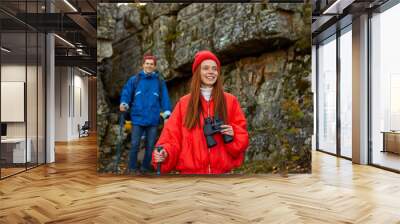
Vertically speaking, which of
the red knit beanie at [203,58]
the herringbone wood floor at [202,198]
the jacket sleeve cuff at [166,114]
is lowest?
the herringbone wood floor at [202,198]

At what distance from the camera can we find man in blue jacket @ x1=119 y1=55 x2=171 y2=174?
6.24 meters

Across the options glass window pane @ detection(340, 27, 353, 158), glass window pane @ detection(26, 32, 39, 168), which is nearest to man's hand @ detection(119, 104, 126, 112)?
glass window pane @ detection(26, 32, 39, 168)

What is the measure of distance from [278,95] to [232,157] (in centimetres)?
123

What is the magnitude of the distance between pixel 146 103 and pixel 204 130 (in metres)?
1.05

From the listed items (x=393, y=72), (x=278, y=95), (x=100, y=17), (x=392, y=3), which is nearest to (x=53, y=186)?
(x=100, y=17)

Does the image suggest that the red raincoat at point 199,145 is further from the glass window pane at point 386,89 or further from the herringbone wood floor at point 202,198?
the glass window pane at point 386,89

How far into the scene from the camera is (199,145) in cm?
588

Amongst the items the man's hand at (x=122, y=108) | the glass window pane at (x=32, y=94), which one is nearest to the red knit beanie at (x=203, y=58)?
the man's hand at (x=122, y=108)

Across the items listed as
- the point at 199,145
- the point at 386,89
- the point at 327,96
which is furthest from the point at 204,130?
the point at 327,96

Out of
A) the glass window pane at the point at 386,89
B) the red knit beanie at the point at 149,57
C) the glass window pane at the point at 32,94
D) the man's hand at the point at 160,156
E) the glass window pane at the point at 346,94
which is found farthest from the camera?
the glass window pane at the point at 346,94

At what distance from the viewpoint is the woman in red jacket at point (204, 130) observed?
5.89m

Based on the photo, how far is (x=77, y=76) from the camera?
17391 millimetres

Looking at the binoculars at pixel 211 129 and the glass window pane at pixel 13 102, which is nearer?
the binoculars at pixel 211 129

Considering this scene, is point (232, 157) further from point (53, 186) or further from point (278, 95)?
point (53, 186)
